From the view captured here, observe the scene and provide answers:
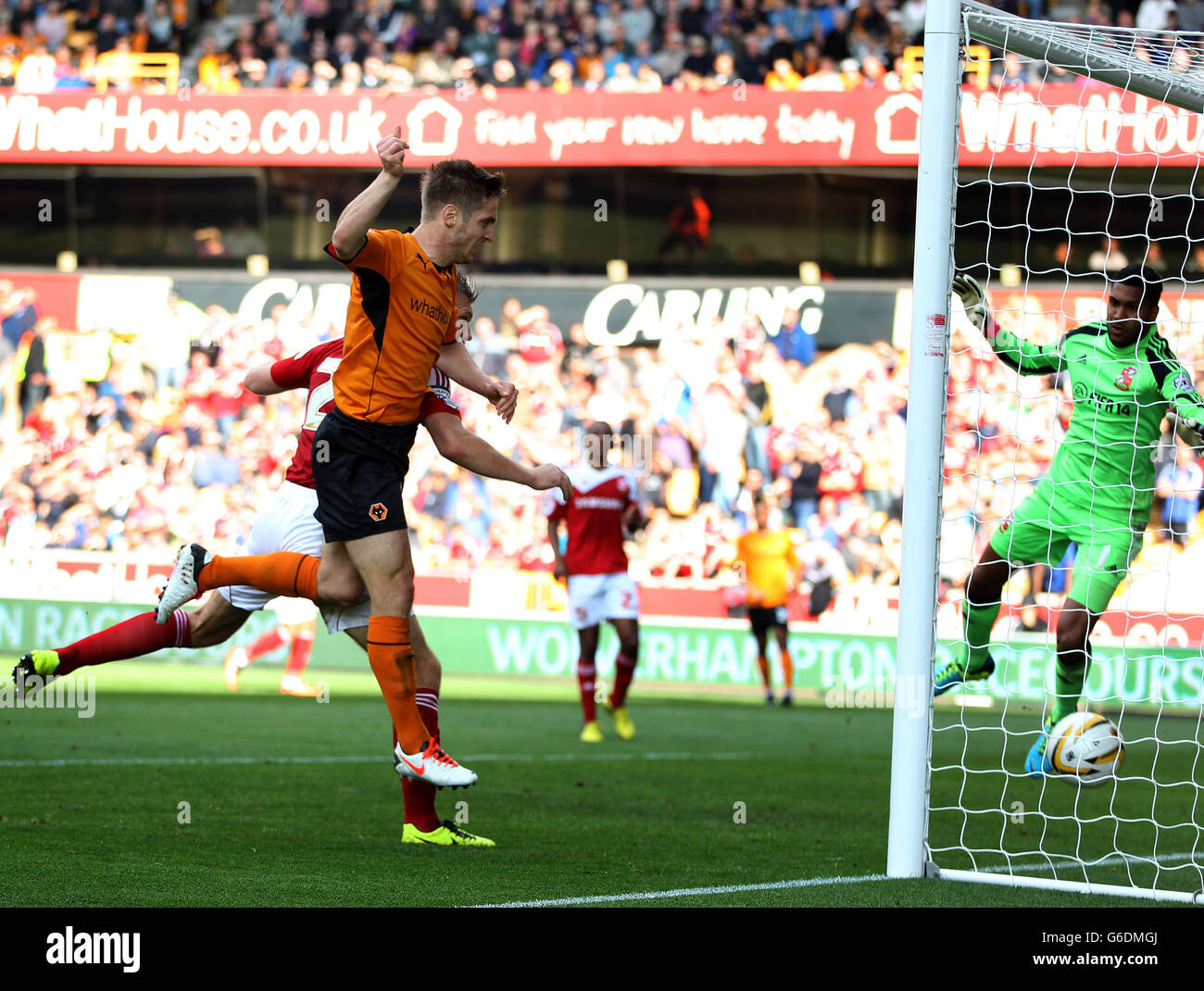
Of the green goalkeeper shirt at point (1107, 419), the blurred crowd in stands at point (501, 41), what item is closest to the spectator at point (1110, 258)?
the blurred crowd in stands at point (501, 41)

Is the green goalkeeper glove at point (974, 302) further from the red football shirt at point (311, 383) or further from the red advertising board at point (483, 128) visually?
the red advertising board at point (483, 128)

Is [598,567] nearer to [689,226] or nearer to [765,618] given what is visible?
[765,618]

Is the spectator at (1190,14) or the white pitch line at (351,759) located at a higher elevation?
the spectator at (1190,14)

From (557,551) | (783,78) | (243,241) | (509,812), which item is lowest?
(509,812)

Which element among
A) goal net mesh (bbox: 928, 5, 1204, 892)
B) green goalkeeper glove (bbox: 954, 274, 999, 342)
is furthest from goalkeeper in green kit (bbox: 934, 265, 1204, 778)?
green goalkeeper glove (bbox: 954, 274, 999, 342)

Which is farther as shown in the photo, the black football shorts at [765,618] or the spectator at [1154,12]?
the spectator at [1154,12]

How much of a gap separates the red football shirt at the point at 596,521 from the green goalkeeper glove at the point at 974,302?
563cm

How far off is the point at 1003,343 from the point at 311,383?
2897 mm

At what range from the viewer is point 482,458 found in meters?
5.64

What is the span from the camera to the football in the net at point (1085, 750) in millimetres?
5902

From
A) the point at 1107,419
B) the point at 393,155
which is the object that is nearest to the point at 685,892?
the point at 393,155
